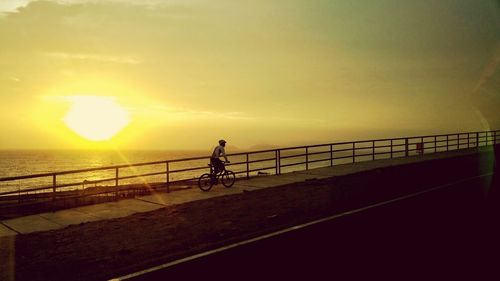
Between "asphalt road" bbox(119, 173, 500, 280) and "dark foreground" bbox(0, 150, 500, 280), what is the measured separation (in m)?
0.01

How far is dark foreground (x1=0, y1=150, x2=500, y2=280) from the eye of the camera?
546cm

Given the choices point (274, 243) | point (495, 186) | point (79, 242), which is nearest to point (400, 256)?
point (274, 243)

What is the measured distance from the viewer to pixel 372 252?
6.01 m

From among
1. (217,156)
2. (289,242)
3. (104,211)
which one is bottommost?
(104,211)

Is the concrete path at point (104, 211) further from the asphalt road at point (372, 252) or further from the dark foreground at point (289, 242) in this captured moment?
the asphalt road at point (372, 252)

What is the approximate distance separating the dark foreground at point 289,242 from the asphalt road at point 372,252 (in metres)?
0.01

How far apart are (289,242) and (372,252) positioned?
148 centimetres

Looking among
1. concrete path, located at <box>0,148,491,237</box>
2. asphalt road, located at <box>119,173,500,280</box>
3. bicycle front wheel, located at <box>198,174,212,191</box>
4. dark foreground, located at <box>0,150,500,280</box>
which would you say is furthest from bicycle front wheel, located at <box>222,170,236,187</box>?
asphalt road, located at <box>119,173,500,280</box>

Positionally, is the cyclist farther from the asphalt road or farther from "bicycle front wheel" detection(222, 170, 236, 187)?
the asphalt road

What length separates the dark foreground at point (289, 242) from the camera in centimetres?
546

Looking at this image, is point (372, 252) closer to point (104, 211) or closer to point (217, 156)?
point (104, 211)

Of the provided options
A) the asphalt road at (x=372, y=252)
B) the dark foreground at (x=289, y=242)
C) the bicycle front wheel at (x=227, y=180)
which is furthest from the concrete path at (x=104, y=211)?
the asphalt road at (x=372, y=252)

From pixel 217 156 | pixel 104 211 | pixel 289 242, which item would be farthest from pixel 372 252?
pixel 217 156

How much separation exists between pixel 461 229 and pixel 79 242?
25.0 feet
